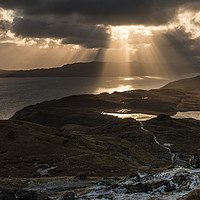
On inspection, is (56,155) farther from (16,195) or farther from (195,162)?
(16,195)

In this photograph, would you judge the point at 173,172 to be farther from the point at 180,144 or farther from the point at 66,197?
the point at 180,144

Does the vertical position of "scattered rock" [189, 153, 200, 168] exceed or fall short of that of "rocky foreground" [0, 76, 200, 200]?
A: it exceeds it

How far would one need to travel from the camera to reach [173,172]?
31.0 meters

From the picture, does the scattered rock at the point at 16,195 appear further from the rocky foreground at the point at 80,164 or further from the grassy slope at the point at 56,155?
the grassy slope at the point at 56,155

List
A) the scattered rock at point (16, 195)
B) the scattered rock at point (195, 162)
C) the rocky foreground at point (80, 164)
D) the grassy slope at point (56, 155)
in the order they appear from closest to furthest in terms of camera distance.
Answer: the scattered rock at point (16, 195), the rocky foreground at point (80, 164), the scattered rock at point (195, 162), the grassy slope at point (56, 155)

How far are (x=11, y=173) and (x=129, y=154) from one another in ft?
139

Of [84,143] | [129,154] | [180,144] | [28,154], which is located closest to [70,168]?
[28,154]

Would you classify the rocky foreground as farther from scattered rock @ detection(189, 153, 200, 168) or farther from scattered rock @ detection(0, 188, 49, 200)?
scattered rock @ detection(189, 153, 200, 168)

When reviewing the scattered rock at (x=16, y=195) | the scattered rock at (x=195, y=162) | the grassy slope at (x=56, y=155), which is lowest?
the grassy slope at (x=56, y=155)

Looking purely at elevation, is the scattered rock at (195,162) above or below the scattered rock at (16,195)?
below

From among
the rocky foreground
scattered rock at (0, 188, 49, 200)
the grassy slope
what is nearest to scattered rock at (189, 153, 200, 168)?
Answer: the rocky foreground

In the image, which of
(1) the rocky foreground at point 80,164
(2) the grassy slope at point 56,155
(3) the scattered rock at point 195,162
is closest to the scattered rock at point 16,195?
(1) the rocky foreground at point 80,164

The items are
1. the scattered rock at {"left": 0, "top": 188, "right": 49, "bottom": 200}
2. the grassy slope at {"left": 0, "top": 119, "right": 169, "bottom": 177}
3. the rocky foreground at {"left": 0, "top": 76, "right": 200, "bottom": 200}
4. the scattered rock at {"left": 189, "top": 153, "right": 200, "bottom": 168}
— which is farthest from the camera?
the grassy slope at {"left": 0, "top": 119, "right": 169, "bottom": 177}

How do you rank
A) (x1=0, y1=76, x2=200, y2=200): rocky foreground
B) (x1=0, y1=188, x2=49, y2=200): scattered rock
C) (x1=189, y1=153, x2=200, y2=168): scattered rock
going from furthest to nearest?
1. (x1=189, y1=153, x2=200, y2=168): scattered rock
2. (x1=0, y1=76, x2=200, y2=200): rocky foreground
3. (x1=0, y1=188, x2=49, y2=200): scattered rock
